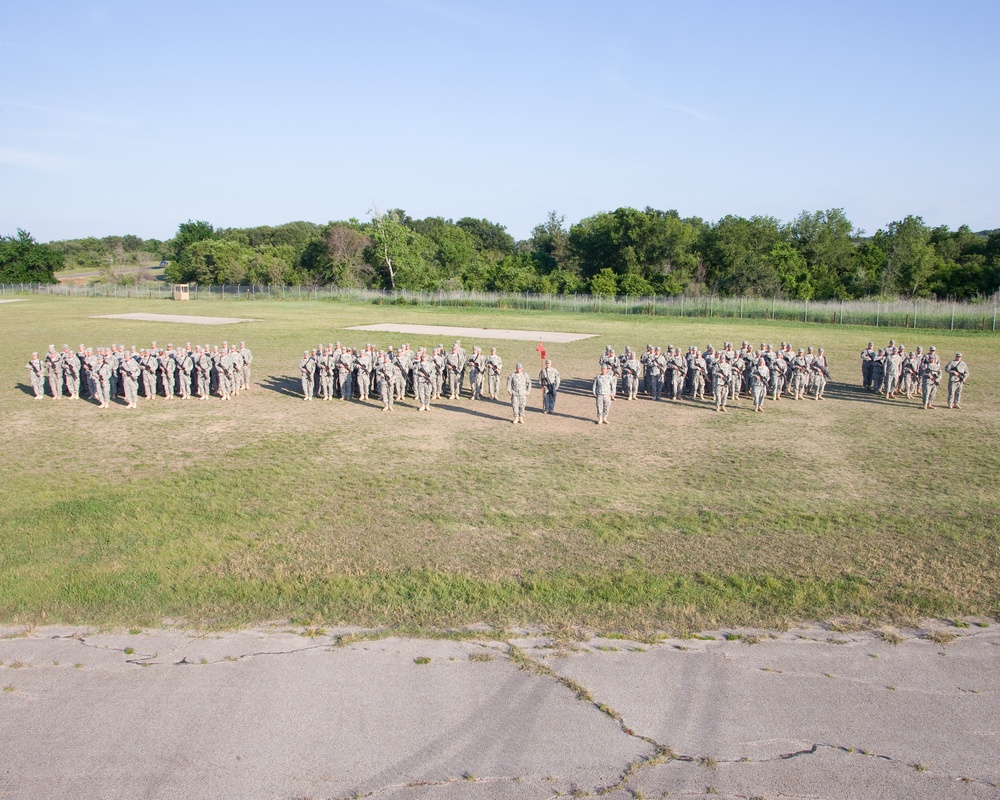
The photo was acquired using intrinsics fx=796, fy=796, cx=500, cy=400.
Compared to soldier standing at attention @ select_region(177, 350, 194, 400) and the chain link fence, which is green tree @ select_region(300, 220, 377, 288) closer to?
the chain link fence

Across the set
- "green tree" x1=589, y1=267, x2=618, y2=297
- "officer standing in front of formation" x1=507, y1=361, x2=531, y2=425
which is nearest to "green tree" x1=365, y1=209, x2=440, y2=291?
"green tree" x1=589, y1=267, x2=618, y2=297

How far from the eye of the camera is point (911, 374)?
22.9 meters

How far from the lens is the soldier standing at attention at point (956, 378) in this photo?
2106 centimetres

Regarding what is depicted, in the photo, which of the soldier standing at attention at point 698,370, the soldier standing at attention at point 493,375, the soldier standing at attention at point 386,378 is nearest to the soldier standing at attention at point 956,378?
the soldier standing at attention at point 698,370

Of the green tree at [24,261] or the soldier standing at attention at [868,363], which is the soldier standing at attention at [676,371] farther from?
the green tree at [24,261]

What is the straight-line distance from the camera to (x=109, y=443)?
17344 millimetres

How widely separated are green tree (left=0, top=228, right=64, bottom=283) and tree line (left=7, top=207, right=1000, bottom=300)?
1328cm

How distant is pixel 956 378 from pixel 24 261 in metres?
81.0

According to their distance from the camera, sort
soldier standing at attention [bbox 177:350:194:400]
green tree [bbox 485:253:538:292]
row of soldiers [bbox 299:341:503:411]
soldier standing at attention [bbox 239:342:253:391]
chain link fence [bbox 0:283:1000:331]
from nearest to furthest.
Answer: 1. row of soldiers [bbox 299:341:503:411]
2. soldier standing at attention [bbox 177:350:194:400]
3. soldier standing at attention [bbox 239:342:253:391]
4. chain link fence [bbox 0:283:1000:331]
5. green tree [bbox 485:253:538:292]


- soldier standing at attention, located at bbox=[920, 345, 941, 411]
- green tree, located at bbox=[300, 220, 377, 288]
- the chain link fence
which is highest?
green tree, located at bbox=[300, 220, 377, 288]

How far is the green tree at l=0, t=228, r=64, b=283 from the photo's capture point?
75.8 metres

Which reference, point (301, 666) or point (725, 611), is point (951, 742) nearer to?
point (725, 611)

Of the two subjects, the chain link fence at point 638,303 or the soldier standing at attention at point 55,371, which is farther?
the chain link fence at point 638,303

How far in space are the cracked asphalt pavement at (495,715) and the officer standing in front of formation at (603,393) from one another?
10.6 metres
